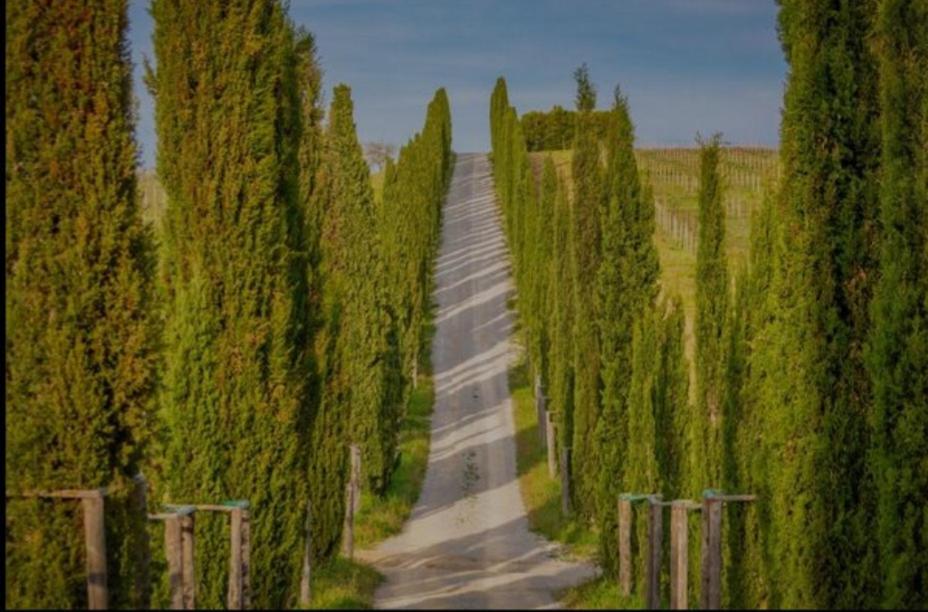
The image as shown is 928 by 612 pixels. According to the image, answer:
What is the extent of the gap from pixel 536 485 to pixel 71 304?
780 inches

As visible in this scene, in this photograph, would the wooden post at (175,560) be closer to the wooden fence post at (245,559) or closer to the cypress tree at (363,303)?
the wooden fence post at (245,559)

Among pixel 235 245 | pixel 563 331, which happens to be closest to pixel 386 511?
pixel 563 331

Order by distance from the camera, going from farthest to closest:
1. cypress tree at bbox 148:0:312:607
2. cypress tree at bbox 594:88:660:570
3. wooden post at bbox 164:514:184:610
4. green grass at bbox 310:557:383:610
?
cypress tree at bbox 594:88:660:570 → green grass at bbox 310:557:383:610 → cypress tree at bbox 148:0:312:607 → wooden post at bbox 164:514:184:610

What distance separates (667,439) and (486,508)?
1040 centimetres

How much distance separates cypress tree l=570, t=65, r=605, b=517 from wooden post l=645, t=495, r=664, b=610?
7.21 meters

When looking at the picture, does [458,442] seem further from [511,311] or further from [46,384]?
[46,384]

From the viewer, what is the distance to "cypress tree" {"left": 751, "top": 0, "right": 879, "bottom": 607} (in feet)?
34.1

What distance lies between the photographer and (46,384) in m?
8.83

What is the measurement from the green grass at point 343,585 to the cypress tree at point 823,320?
15.5ft

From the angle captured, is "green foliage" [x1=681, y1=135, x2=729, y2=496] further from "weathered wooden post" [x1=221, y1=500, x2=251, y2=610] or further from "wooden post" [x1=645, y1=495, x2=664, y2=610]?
"weathered wooden post" [x1=221, y1=500, x2=251, y2=610]

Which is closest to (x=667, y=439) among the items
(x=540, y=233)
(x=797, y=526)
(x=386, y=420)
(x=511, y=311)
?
(x=797, y=526)

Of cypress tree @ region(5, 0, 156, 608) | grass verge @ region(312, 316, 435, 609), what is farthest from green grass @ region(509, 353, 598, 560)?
cypress tree @ region(5, 0, 156, 608)

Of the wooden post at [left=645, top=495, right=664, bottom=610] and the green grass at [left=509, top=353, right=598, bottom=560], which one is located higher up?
the wooden post at [left=645, top=495, right=664, bottom=610]

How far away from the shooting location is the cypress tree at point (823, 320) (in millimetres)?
10383
